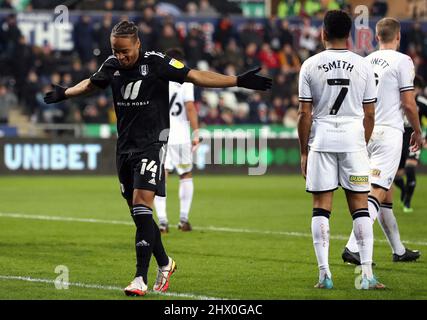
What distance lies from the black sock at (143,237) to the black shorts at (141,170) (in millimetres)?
195

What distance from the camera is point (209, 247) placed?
12.5 metres

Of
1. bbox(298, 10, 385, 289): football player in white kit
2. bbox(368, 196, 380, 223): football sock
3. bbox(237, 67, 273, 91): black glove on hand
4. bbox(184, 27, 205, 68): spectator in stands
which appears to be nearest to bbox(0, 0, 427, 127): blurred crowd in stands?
bbox(184, 27, 205, 68): spectator in stands

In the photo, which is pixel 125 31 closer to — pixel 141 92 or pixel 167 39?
pixel 141 92

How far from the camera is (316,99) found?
890cm

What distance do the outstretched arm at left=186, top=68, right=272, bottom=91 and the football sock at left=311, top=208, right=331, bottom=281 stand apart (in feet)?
4.25

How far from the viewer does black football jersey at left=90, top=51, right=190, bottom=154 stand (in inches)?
340

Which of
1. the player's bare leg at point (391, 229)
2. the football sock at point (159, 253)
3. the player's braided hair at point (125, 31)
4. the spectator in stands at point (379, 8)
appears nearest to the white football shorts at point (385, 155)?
the player's bare leg at point (391, 229)

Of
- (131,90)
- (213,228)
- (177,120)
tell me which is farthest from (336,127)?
(177,120)

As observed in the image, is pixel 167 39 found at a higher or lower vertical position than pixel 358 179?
higher

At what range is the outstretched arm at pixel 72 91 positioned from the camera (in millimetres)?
8898

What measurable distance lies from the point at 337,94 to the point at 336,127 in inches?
11.4

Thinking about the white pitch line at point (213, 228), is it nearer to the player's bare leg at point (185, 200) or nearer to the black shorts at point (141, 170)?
the player's bare leg at point (185, 200)
